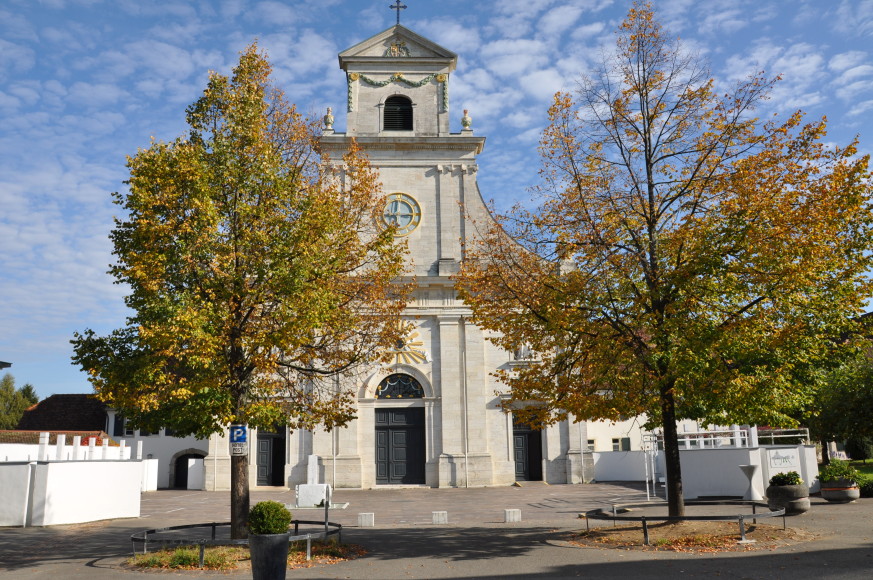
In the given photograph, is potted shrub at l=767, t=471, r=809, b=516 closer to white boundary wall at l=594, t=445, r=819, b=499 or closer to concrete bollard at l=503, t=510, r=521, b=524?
white boundary wall at l=594, t=445, r=819, b=499

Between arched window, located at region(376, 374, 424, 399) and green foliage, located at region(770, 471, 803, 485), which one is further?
arched window, located at region(376, 374, 424, 399)

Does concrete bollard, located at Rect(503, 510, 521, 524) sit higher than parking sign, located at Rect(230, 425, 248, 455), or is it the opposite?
parking sign, located at Rect(230, 425, 248, 455)

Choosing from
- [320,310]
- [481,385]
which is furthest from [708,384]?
[481,385]

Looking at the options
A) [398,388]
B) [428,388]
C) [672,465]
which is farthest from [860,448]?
[672,465]

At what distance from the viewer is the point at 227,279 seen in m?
14.4

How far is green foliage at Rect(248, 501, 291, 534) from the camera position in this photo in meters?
12.6

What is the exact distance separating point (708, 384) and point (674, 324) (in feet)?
4.92

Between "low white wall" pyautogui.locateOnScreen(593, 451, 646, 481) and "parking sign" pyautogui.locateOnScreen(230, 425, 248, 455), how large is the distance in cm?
2497

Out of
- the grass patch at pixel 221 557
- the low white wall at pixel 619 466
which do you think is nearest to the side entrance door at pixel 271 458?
the low white wall at pixel 619 466

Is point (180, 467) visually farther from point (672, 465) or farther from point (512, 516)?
point (672, 465)

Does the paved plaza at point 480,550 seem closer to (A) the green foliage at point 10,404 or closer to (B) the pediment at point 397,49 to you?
(B) the pediment at point 397,49

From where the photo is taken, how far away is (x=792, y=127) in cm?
1504

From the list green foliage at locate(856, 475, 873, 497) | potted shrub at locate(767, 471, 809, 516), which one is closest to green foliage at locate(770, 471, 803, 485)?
potted shrub at locate(767, 471, 809, 516)

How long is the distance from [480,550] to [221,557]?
16.4 feet
